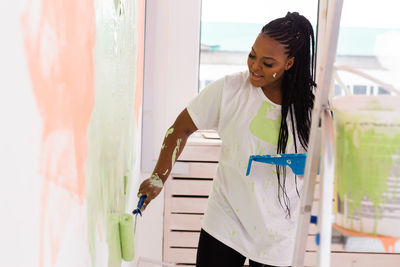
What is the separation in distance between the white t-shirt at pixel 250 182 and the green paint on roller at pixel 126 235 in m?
0.24

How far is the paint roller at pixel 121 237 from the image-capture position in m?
1.28

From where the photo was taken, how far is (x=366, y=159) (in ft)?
2.47

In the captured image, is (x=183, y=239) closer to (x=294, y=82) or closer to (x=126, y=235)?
(x=126, y=235)

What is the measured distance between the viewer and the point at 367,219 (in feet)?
2.49

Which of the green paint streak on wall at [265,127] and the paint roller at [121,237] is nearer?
the paint roller at [121,237]

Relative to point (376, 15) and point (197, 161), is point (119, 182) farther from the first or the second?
point (376, 15)

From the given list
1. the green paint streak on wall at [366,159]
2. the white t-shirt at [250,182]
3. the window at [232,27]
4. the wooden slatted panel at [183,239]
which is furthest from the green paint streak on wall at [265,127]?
the window at [232,27]

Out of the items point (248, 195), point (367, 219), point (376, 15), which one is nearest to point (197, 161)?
point (248, 195)

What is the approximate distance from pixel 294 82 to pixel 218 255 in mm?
550

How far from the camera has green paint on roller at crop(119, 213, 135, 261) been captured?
138 centimetres

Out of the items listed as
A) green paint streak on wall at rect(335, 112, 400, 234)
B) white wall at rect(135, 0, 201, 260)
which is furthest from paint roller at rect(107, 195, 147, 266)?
white wall at rect(135, 0, 201, 260)

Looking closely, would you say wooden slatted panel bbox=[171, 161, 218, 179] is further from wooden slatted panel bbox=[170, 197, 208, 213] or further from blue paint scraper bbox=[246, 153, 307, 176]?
blue paint scraper bbox=[246, 153, 307, 176]

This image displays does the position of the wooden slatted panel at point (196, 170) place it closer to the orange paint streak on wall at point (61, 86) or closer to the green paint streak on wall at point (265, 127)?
the green paint streak on wall at point (265, 127)

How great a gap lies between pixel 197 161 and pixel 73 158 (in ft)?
5.95
